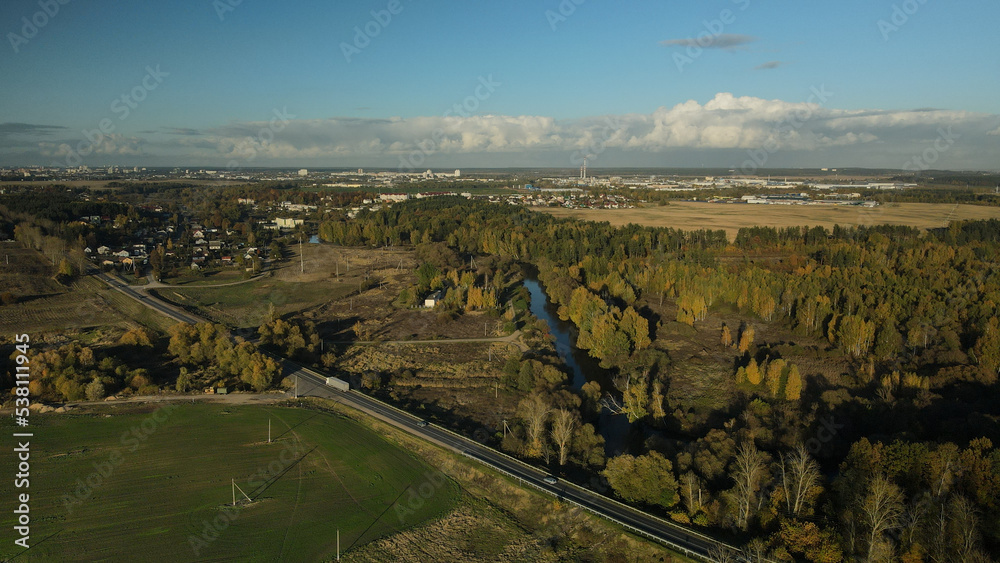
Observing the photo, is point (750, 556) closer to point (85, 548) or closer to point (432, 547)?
point (432, 547)

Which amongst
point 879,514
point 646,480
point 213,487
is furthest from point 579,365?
point 213,487

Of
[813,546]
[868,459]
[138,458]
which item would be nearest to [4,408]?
[138,458]

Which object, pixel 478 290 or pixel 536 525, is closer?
pixel 536 525

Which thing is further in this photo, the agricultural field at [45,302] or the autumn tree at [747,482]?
the agricultural field at [45,302]

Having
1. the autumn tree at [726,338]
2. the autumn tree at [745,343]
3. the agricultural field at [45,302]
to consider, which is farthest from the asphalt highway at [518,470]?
the autumn tree at [726,338]

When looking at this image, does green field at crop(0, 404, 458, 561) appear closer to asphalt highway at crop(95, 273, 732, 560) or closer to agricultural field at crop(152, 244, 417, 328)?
asphalt highway at crop(95, 273, 732, 560)

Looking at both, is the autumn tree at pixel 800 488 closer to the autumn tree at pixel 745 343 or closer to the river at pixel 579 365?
the river at pixel 579 365
